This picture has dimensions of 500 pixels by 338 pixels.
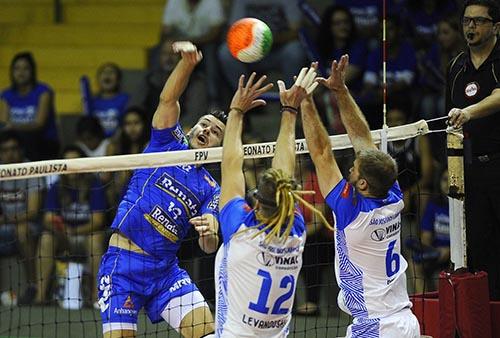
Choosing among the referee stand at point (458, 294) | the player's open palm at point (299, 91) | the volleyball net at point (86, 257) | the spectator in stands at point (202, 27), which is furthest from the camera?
the spectator in stands at point (202, 27)

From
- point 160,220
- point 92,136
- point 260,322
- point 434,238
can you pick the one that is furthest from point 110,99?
point 260,322

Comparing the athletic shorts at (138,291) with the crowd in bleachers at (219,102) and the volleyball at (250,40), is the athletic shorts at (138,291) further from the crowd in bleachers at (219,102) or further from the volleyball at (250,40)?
the crowd in bleachers at (219,102)

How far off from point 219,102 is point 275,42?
945 millimetres

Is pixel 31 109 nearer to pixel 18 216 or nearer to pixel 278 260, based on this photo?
pixel 18 216

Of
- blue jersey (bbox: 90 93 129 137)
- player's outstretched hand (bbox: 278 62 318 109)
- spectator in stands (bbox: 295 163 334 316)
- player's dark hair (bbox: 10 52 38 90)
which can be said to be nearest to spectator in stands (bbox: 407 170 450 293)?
spectator in stands (bbox: 295 163 334 316)

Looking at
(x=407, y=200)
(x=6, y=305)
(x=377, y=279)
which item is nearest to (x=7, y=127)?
(x=6, y=305)

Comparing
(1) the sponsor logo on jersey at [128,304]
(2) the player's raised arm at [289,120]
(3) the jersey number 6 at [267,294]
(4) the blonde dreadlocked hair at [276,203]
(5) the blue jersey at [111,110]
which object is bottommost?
(1) the sponsor logo on jersey at [128,304]

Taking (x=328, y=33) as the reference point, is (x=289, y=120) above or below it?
below

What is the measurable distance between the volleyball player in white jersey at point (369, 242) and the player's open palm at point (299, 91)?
11.3 inches

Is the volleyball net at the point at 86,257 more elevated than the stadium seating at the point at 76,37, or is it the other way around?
the stadium seating at the point at 76,37

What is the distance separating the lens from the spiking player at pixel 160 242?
889 centimetres

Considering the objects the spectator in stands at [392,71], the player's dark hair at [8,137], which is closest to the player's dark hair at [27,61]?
the player's dark hair at [8,137]

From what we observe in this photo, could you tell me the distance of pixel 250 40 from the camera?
8.60m

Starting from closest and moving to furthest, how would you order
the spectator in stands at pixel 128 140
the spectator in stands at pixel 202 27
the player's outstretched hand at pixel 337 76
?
1. the player's outstretched hand at pixel 337 76
2. the spectator in stands at pixel 128 140
3. the spectator in stands at pixel 202 27
